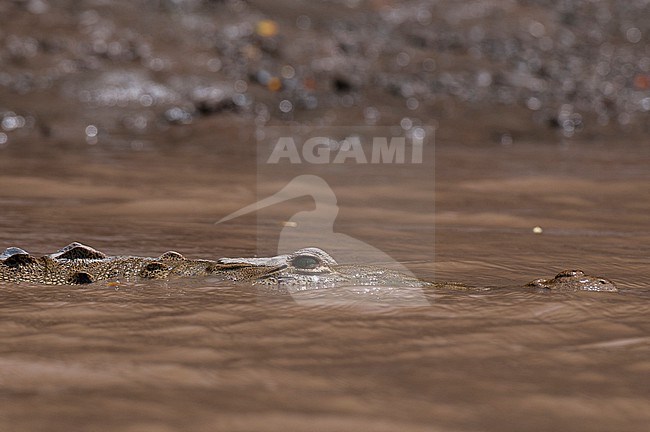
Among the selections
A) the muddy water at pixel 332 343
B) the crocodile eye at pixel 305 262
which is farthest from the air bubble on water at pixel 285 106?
the crocodile eye at pixel 305 262

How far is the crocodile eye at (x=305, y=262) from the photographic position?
2.72 meters

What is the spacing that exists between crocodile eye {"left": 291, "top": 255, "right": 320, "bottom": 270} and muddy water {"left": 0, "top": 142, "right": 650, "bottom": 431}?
16 centimetres

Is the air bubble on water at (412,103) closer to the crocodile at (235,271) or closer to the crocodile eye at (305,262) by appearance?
the crocodile at (235,271)

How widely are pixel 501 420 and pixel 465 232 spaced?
224cm

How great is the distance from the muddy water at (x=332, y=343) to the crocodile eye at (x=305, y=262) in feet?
0.51

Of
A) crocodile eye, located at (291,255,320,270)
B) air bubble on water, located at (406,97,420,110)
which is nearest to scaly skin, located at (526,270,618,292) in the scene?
crocodile eye, located at (291,255,320,270)

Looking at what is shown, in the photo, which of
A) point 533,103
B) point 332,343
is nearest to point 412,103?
point 533,103

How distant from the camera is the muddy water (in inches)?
68.9

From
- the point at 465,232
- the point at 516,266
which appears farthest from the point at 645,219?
the point at 516,266

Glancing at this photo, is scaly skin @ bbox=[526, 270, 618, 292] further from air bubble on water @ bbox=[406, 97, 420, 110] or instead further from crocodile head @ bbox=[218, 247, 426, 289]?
air bubble on water @ bbox=[406, 97, 420, 110]

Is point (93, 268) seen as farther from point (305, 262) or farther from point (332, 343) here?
point (332, 343)

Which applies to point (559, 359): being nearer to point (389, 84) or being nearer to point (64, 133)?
point (64, 133)

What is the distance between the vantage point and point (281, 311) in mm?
2424

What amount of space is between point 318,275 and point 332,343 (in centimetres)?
53
